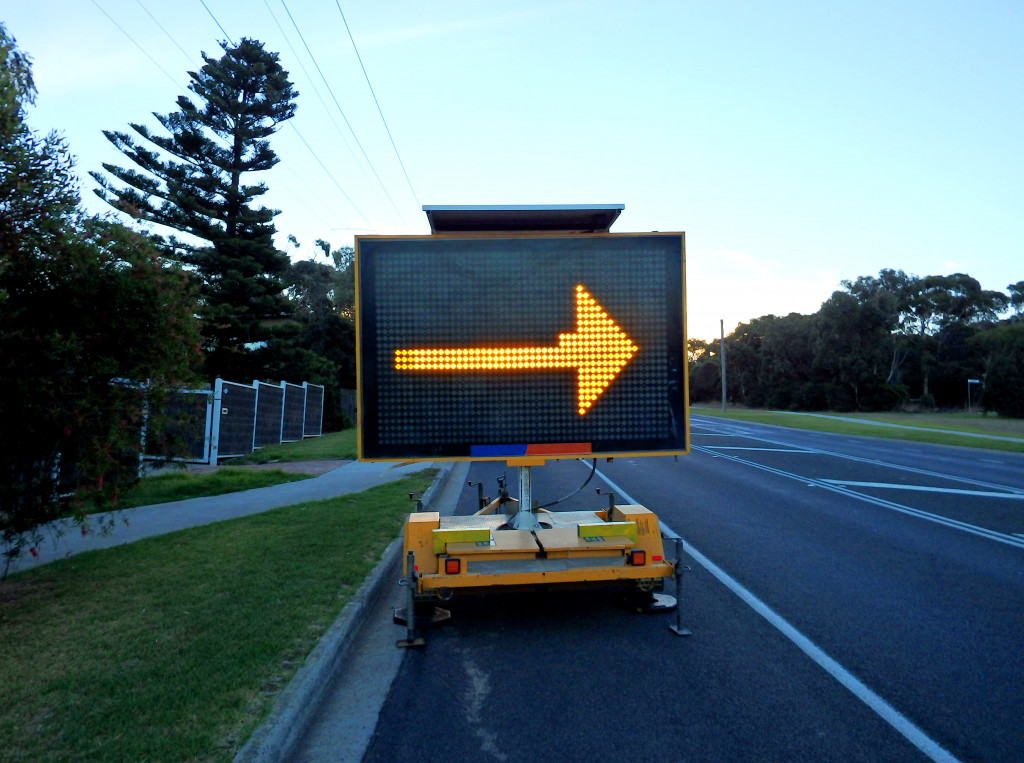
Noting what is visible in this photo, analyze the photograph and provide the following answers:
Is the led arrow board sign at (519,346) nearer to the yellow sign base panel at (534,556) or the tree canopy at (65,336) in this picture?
the yellow sign base panel at (534,556)

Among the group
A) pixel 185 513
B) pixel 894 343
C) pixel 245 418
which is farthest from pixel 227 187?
pixel 894 343

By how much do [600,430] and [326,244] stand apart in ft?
208

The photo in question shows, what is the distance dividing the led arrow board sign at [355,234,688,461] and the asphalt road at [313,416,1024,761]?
143cm

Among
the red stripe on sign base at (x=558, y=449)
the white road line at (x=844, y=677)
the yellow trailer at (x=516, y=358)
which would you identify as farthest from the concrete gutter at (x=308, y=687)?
the white road line at (x=844, y=677)

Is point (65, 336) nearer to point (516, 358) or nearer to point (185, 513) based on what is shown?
point (516, 358)

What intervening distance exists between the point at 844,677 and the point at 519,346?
294 cm

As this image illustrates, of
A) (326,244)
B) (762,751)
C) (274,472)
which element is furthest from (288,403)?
(326,244)

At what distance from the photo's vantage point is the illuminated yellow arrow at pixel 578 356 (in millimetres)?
5379

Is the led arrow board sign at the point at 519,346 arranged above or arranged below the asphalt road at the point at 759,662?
above

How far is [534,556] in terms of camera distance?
5.65 meters

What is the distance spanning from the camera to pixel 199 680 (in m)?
4.52

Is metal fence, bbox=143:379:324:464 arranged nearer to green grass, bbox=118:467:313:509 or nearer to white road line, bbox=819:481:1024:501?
green grass, bbox=118:467:313:509

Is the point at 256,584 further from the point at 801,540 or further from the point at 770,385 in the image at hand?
the point at 770,385

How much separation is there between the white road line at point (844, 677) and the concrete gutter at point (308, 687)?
313 cm
